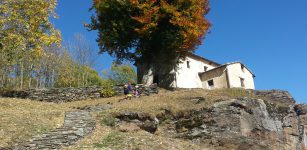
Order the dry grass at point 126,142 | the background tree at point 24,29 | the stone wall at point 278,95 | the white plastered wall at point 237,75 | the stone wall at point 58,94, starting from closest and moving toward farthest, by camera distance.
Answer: the dry grass at point 126,142 < the background tree at point 24,29 < the stone wall at point 58,94 < the stone wall at point 278,95 < the white plastered wall at point 237,75

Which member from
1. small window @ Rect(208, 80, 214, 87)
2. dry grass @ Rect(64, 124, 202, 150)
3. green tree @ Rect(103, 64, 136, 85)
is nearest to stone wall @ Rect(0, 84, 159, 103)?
dry grass @ Rect(64, 124, 202, 150)

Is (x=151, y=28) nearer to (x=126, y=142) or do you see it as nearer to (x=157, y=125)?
(x=157, y=125)

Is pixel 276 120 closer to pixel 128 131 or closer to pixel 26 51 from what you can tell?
pixel 128 131

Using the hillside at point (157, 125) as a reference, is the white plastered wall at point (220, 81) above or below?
above

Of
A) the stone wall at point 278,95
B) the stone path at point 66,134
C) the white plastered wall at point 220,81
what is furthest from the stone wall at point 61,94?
the white plastered wall at point 220,81

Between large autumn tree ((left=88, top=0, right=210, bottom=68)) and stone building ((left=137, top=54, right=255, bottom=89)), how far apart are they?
3.05 m

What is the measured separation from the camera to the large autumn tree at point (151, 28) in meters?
34.9

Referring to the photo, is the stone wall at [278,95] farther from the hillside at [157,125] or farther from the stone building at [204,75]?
the stone building at [204,75]

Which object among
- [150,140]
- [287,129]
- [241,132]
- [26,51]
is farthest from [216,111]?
[26,51]

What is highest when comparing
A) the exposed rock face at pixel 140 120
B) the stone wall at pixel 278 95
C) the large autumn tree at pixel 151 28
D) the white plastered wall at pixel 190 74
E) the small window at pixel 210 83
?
the large autumn tree at pixel 151 28

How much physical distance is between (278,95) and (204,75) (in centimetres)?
1493

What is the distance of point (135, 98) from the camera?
29.5 meters

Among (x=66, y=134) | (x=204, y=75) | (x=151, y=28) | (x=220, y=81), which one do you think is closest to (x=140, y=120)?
(x=66, y=134)

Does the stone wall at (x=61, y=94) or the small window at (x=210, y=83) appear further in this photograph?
the small window at (x=210, y=83)
